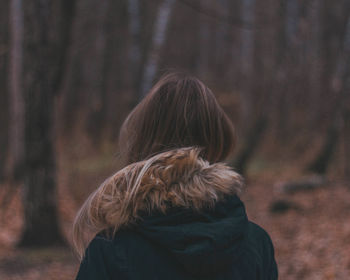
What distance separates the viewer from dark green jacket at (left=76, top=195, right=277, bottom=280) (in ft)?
5.27

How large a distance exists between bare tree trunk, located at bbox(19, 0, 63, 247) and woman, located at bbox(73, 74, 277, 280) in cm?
584

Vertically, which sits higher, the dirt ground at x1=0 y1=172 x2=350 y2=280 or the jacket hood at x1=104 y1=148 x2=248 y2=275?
the jacket hood at x1=104 y1=148 x2=248 y2=275

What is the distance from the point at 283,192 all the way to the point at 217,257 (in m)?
10.2

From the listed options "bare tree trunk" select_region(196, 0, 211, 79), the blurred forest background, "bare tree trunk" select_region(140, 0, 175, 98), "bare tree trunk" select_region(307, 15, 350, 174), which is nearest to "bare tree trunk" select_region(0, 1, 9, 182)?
the blurred forest background

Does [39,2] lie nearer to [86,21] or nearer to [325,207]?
[325,207]

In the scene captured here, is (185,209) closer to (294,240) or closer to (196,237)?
(196,237)

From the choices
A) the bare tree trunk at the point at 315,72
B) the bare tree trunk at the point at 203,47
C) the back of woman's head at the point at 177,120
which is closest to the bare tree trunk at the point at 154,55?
the back of woman's head at the point at 177,120

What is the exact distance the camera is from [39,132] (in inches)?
292

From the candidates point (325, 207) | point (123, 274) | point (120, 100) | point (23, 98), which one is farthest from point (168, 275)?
point (120, 100)

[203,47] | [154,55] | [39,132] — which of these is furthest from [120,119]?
[39,132]

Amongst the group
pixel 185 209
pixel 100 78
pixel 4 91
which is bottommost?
pixel 100 78

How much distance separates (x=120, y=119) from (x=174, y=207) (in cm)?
2202

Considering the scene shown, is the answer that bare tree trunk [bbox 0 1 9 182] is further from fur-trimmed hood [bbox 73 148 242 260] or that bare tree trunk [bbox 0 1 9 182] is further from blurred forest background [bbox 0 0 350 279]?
fur-trimmed hood [bbox 73 148 242 260]

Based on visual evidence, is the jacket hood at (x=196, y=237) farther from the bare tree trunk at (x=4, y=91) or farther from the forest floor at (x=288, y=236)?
the bare tree trunk at (x=4, y=91)
